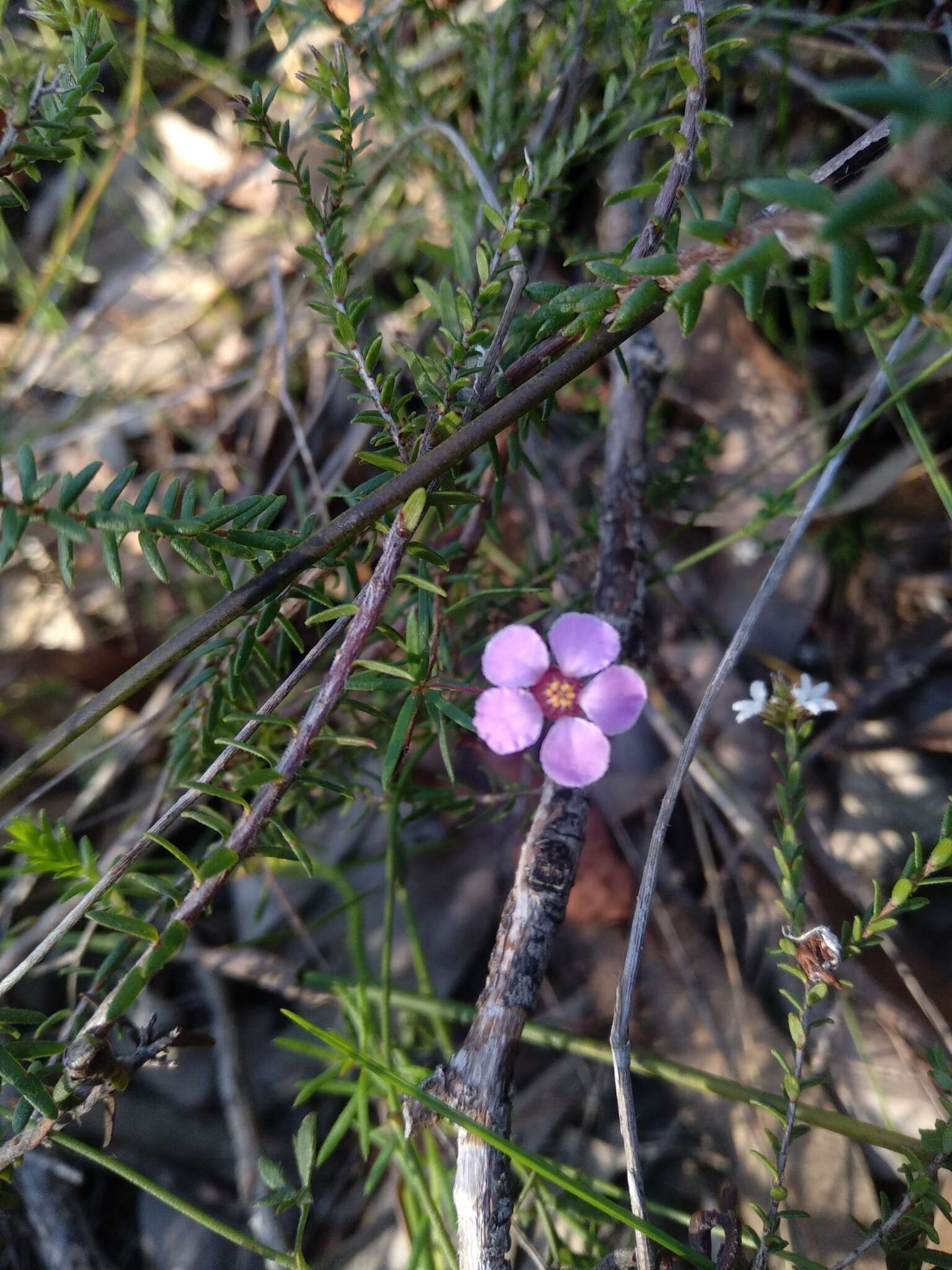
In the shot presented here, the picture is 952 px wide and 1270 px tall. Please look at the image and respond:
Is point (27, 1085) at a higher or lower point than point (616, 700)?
Answer: higher

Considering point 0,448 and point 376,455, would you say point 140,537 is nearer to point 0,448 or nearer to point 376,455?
point 376,455

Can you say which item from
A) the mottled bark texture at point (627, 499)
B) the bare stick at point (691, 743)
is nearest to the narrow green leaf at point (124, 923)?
the bare stick at point (691, 743)

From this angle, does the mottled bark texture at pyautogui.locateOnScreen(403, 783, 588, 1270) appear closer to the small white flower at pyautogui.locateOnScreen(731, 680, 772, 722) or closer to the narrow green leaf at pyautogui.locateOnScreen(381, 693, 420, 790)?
the narrow green leaf at pyautogui.locateOnScreen(381, 693, 420, 790)

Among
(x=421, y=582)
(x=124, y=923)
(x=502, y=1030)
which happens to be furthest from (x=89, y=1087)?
(x=421, y=582)

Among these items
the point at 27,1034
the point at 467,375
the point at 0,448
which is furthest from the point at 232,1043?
the point at 0,448

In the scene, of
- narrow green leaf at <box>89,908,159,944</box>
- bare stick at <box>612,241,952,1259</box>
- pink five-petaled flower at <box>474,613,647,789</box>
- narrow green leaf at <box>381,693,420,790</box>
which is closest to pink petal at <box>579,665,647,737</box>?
pink five-petaled flower at <box>474,613,647,789</box>

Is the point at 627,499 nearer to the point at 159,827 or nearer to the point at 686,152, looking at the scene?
the point at 686,152

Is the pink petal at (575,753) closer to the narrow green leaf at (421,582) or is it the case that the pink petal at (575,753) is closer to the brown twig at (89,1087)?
the narrow green leaf at (421,582)
